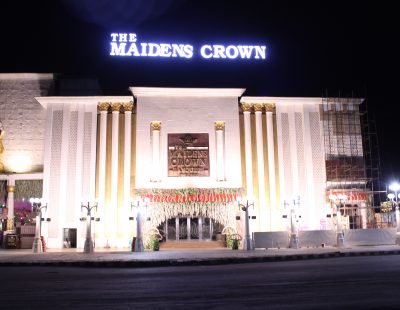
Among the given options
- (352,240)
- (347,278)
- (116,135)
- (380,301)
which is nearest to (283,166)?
(352,240)

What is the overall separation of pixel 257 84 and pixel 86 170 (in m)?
16.4

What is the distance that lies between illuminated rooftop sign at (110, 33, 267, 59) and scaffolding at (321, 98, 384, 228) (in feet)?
23.7

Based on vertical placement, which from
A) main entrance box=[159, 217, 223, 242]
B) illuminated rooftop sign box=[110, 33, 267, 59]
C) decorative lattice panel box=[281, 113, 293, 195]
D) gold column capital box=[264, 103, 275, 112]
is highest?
illuminated rooftop sign box=[110, 33, 267, 59]

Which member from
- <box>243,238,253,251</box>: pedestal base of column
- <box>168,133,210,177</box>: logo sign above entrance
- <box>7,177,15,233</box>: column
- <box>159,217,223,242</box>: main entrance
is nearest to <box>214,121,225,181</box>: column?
<box>168,133,210,177</box>: logo sign above entrance

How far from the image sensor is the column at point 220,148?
3030 centimetres

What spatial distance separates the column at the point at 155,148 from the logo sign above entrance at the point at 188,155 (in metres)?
0.77

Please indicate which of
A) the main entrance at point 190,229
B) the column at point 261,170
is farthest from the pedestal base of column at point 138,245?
the column at point 261,170

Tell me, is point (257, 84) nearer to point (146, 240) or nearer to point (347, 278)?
point (146, 240)

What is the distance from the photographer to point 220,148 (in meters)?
30.6

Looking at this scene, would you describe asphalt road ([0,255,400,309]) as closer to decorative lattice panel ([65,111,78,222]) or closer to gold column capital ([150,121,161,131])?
decorative lattice panel ([65,111,78,222])

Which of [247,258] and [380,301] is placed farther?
[247,258]

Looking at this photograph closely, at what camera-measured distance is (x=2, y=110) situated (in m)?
32.2

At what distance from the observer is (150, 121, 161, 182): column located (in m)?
30.0

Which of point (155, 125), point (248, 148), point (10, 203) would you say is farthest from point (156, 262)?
point (10, 203)
